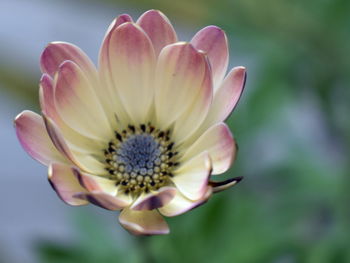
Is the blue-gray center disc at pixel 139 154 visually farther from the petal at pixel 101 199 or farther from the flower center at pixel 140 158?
the petal at pixel 101 199

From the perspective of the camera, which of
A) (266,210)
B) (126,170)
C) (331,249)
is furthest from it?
(266,210)

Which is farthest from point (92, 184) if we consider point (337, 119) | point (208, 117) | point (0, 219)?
point (0, 219)

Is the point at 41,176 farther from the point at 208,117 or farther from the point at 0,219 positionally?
Answer: the point at 208,117

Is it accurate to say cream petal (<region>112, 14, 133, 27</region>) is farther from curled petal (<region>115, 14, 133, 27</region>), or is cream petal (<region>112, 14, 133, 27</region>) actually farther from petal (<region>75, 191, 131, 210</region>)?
petal (<region>75, 191, 131, 210</region>)

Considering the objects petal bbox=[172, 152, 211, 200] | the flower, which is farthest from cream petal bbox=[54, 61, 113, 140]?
petal bbox=[172, 152, 211, 200]

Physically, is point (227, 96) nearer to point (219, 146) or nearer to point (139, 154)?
point (219, 146)

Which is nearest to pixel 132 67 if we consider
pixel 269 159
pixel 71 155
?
pixel 71 155
